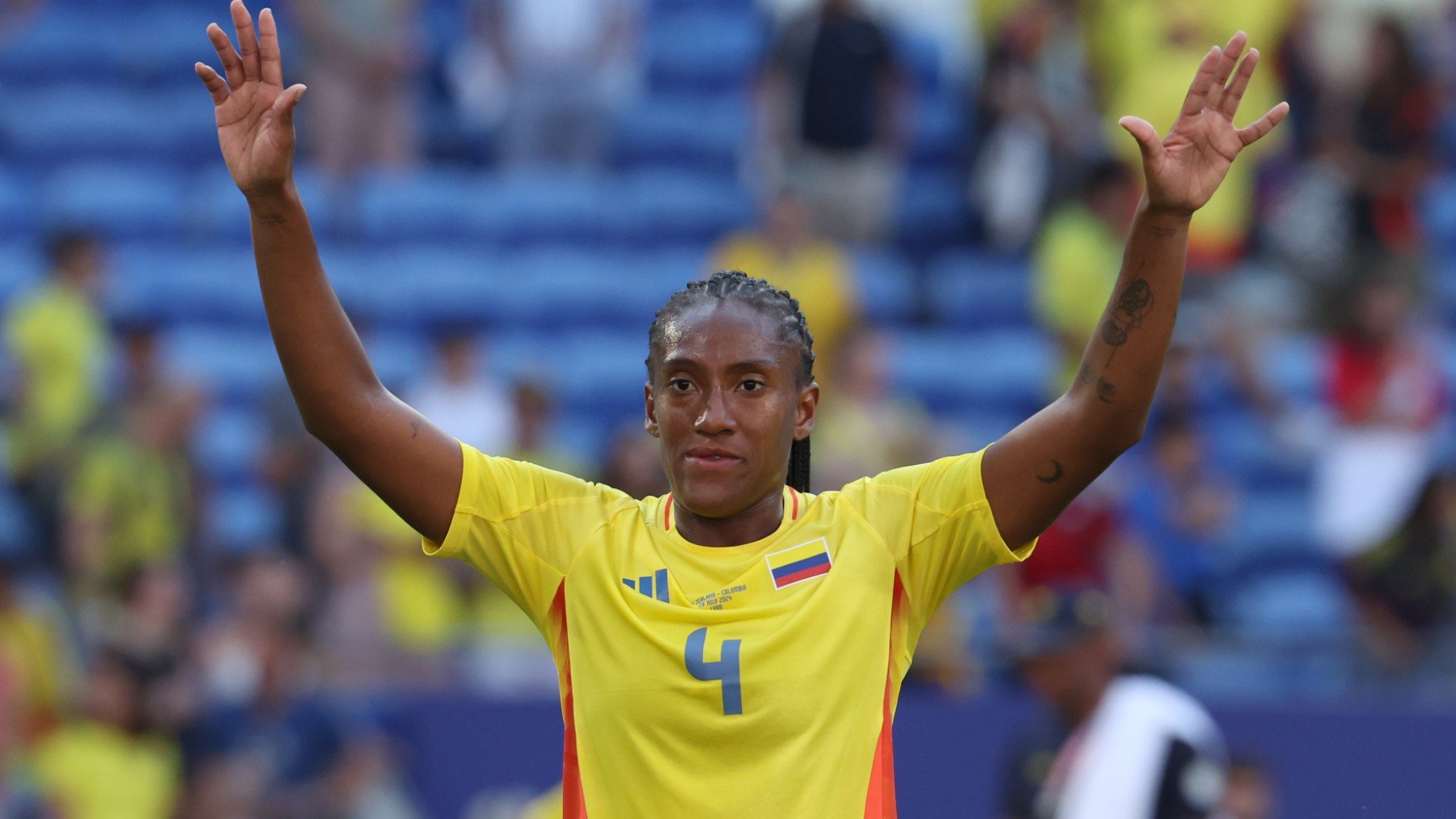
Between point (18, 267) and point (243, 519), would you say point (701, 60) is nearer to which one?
point (18, 267)

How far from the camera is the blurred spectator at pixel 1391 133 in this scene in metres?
11.1

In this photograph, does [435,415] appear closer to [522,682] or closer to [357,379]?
[522,682]

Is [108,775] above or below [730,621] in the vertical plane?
below

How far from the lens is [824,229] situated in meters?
11.6

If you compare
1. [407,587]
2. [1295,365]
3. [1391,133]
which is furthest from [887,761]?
[1391,133]

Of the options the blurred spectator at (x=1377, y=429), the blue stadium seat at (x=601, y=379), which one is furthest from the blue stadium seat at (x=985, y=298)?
the blurred spectator at (x=1377, y=429)

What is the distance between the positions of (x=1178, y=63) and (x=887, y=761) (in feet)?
27.2

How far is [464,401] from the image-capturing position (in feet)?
32.4

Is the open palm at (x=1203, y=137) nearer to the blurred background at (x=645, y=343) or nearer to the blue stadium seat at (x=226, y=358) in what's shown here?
the blurred background at (x=645, y=343)

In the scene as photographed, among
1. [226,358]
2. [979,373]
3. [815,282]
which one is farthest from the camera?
[226,358]

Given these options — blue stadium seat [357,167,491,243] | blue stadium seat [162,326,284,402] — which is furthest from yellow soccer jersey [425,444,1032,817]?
blue stadium seat [357,167,491,243]

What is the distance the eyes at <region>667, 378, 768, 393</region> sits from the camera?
339 centimetres

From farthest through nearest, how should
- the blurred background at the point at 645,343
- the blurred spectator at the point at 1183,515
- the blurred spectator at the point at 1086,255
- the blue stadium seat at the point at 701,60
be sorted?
the blue stadium seat at the point at 701,60 < the blurred spectator at the point at 1086,255 < the blurred spectator at the point at 1183,515 < the blurred background at the point at 645,343

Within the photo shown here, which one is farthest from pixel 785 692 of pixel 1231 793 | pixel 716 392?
pixel 1231 793
